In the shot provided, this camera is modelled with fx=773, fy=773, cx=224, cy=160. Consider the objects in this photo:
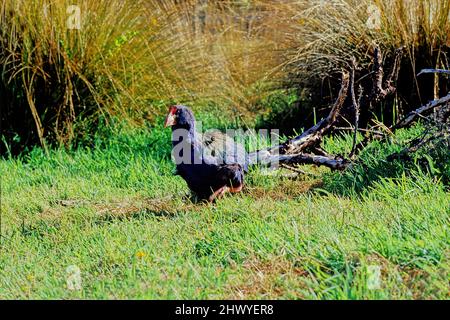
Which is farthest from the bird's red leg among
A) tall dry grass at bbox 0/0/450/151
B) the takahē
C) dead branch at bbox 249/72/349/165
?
tall dry grass at bbox 0/0/450/151

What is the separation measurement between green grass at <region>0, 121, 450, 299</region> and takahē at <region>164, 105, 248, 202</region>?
0.14m

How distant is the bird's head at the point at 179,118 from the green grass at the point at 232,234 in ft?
1.78

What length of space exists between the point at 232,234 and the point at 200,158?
0.96 metres

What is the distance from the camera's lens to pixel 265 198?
5.14 meters

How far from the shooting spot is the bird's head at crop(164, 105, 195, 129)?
495 cm

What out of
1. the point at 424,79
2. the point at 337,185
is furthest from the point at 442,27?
the point at 337,185

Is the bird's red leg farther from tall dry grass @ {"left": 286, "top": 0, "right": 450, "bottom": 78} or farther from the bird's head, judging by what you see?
tall dry grass @ {"left": 286, "top": 0, "right": 450, "bottom": 78}

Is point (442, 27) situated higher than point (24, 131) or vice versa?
point (442, 27)

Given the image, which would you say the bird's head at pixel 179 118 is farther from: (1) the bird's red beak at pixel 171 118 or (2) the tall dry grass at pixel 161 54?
(2) the tall dry grass at pixel 161 54

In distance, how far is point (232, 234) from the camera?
4.07m

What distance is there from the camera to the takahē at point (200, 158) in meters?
4.94
